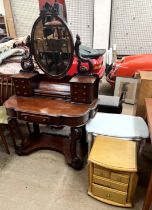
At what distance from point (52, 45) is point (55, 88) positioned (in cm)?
41

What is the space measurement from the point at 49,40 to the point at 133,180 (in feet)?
4.61

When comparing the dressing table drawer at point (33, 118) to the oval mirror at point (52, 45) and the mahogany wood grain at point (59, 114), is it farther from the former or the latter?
the oval mirror at point (52, 45)

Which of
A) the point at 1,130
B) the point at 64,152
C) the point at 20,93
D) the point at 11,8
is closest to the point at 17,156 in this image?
the point at 1,130

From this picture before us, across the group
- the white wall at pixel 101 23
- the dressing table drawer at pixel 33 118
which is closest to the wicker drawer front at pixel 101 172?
the dressing table drawer at pixel 33 118

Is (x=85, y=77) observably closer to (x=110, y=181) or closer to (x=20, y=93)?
(x=20, y=93)

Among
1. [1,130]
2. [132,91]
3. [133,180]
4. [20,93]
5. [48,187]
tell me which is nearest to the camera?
[133,180]

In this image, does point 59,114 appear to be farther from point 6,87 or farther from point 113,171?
point 6,87

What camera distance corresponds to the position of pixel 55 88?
174cm

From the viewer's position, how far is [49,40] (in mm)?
1648

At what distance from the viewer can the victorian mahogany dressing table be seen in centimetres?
150

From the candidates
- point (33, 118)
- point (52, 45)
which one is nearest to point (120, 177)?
point (33, 118)

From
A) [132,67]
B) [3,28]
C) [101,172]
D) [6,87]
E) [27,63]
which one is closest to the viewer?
[101,172]

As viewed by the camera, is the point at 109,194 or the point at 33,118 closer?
the point at 109,194

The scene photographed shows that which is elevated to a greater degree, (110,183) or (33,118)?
(33,118)
